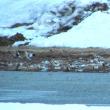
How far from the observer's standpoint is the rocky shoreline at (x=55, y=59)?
52531 mm

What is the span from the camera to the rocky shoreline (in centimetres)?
5253

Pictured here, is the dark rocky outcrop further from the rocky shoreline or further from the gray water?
the gray water

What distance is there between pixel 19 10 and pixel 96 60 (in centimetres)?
2115

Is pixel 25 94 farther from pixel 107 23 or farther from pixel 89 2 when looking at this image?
pixel 89 2

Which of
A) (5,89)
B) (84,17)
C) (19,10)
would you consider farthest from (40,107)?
(19,10)

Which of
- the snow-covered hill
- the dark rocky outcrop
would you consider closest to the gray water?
the snow-covered hill

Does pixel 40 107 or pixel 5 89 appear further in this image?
pixel 5 89

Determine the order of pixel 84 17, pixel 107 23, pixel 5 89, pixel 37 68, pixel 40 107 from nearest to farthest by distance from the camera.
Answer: pixel 40 107
pixel 5 89
pixel 37 68
pixel 107 23
pixel 84 17

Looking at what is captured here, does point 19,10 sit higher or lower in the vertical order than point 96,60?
higher

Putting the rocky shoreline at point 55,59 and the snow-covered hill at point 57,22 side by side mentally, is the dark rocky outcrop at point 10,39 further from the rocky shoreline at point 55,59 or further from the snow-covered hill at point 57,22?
the rocky shoreline at point 55,59

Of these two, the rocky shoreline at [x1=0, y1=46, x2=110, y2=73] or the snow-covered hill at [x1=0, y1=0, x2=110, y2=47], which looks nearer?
the rocky shoreline at [x1=0, y1=46, x2=110, y2=73]

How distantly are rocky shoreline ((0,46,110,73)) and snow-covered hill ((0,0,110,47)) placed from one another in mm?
2090

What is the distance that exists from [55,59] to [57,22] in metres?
14.9

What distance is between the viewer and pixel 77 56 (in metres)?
56.7
